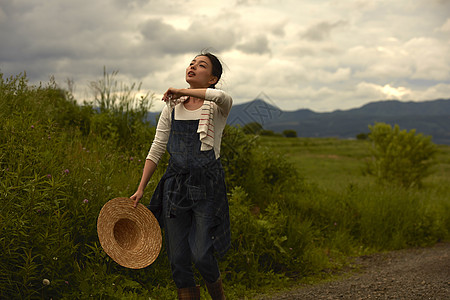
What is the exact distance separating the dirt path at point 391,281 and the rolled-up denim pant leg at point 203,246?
6.30 feet

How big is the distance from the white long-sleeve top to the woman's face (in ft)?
0.69

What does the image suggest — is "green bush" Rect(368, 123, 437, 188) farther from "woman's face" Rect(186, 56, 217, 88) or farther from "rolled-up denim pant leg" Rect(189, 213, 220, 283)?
"rolled-up denim pant leg" Rect(189, 213, 220, 283)

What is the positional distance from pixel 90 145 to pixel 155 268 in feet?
10.2

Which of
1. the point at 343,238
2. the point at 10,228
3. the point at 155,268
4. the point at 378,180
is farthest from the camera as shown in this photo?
the point at 378,180

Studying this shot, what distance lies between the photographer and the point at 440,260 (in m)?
6.95

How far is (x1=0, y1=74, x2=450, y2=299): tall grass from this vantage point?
12.9ft

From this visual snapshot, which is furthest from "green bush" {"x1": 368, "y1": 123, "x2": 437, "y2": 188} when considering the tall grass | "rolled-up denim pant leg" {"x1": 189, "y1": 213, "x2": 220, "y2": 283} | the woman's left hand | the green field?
the woman's left hand

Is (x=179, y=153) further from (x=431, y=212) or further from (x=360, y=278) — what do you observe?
(x=431, y=212)

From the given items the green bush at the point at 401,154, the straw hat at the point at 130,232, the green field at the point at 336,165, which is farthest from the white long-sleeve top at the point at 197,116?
the green field at the point at 336,165

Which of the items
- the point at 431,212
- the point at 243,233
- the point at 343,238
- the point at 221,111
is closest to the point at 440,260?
the point at 343,238

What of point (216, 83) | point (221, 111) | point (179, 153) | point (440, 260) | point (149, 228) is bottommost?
point (440, 260)

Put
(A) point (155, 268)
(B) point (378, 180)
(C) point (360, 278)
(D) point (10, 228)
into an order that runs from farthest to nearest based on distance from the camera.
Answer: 1. (B) point (378, 180)
2. (C) point (360, 278)
3. (A) point (155, 268)
4. (D) point (10, 228)

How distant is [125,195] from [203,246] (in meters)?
2.03

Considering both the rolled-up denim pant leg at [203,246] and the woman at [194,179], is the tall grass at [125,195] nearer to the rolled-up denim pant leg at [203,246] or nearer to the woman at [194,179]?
the woman at [194,179]
